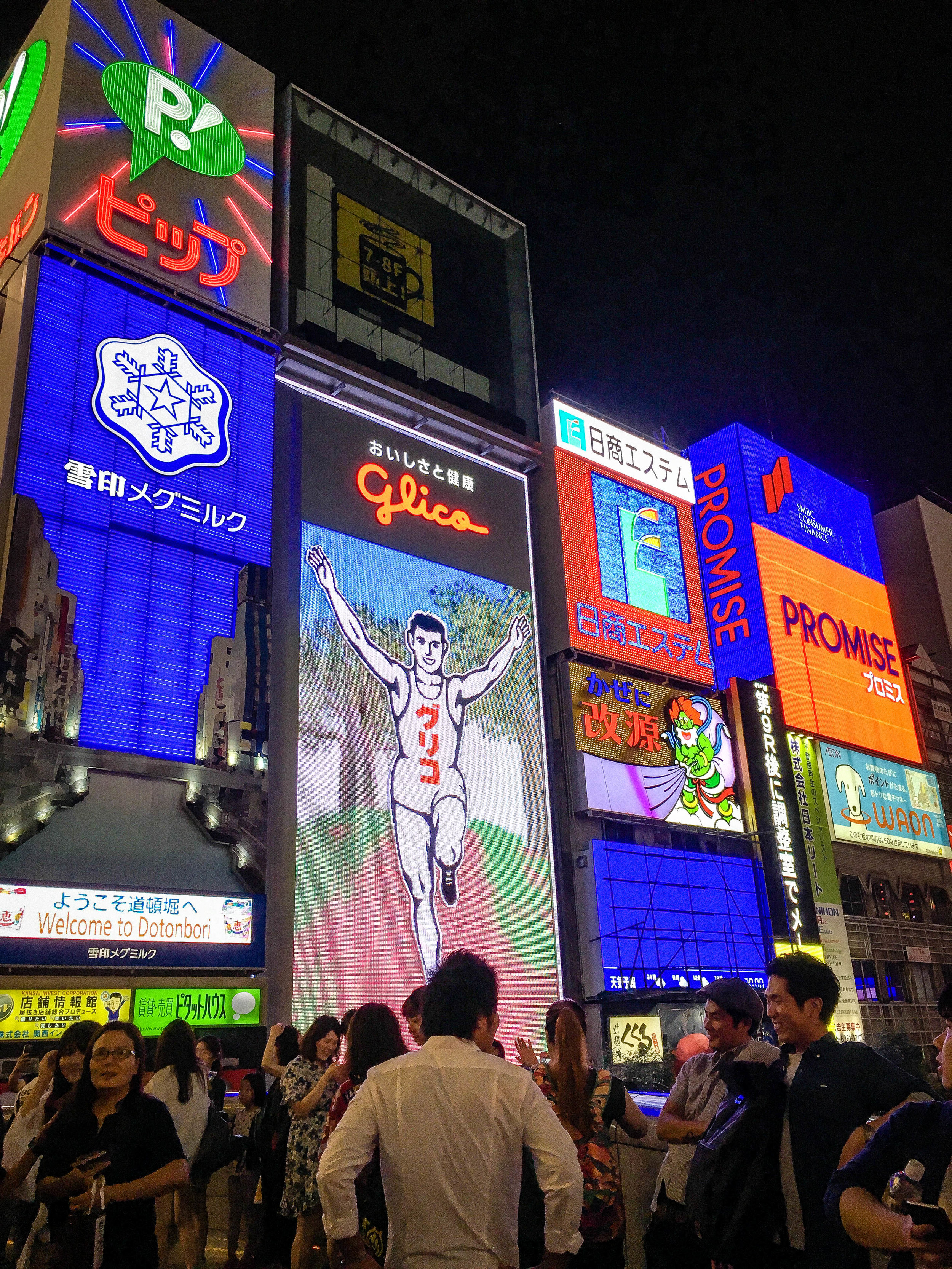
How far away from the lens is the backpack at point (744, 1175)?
344 centimetres

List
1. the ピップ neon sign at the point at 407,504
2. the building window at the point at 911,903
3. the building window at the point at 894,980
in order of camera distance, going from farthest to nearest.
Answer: the building window at the point at 911,903 → the building window at the point at 894,980 → the ピップ neon sign at the point at 407,504

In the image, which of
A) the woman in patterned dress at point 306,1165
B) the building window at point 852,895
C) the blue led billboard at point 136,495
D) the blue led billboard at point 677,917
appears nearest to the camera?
the woman in patterned dress at point 306,1165

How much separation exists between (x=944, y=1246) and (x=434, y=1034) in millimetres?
1571

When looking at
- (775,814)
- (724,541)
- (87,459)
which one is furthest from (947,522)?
(87,459)

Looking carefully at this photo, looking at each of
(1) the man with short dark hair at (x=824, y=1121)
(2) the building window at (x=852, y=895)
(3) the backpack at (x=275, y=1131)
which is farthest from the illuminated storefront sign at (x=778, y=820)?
(1) the man with short dark hair at (x=824, y=1121)

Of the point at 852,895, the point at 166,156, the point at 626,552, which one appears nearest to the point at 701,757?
the point at 626,552

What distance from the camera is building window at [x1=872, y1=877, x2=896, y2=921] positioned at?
90.9 ft

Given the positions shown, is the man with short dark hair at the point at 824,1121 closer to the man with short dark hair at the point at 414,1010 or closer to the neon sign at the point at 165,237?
the man with short dark hair at the point at 414,1010

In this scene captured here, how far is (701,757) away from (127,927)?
44.2ft

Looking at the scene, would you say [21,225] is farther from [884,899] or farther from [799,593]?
[884,899]

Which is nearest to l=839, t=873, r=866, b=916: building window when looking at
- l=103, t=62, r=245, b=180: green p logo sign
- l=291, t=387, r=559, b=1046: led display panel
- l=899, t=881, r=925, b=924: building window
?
l=899, t=881, r=925, b=924: building window

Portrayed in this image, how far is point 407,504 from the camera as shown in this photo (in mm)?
19844

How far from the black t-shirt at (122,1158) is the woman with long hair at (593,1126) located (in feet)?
4.84

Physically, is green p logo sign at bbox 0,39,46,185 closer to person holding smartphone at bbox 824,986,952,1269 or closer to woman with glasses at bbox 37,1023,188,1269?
woman with glasses at bbox 37,1023,188,1269
